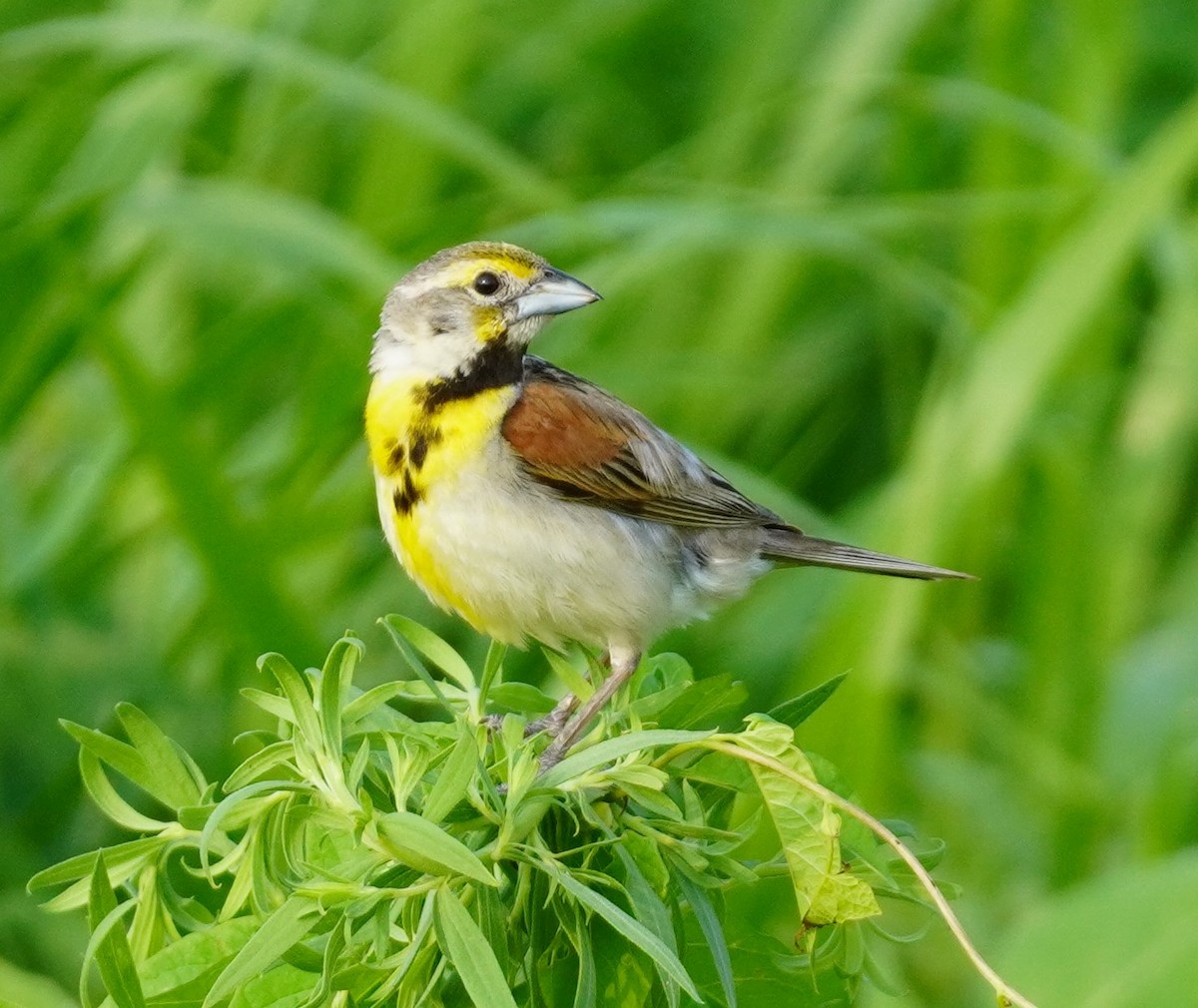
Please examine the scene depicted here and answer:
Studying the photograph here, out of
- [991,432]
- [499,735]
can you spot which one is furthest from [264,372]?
[499,735]

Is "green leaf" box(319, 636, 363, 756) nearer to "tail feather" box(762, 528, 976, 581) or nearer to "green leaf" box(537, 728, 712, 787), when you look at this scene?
"green leaf" box(537, 728, 712, 787)

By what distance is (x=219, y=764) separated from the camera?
366 centimetres

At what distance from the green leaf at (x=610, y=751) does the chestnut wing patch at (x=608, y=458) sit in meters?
1.36

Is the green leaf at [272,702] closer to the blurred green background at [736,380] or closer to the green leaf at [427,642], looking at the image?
the green leaf at [427,642]

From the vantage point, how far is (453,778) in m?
1.39

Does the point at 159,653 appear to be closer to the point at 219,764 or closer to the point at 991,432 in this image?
the point at 219,764

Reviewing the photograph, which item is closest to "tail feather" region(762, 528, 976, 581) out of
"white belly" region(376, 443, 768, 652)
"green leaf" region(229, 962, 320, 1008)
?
"white belly" region(376, 443, 768, 652)

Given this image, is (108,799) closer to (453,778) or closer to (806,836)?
(453,778)

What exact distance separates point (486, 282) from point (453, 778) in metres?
1.62

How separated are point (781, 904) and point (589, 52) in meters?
3.11

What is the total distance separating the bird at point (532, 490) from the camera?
2.71m

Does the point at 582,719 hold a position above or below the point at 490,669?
below

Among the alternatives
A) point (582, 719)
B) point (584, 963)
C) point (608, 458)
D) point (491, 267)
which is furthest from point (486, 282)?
point (584, 963)

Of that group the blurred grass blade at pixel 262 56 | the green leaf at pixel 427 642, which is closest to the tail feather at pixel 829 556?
the blurred grass blade at pixel 262 56
